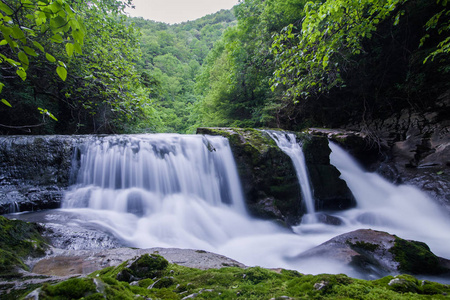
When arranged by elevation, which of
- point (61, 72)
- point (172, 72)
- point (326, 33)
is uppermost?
point (172, 72)

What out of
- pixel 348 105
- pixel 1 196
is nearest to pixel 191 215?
pixel 1 196

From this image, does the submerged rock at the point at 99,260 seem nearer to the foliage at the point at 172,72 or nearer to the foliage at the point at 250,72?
the foliage at the point at 250,72

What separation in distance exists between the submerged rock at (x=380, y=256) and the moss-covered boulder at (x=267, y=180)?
2363mm

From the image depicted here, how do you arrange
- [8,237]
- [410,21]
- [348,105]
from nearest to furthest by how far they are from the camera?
[8,237] < [410,21] < [348,105]

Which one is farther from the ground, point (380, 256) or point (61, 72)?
point (61, 72)

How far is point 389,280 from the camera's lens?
1454 mm

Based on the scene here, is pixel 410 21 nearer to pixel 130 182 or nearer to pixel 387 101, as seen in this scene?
pixel 387 101

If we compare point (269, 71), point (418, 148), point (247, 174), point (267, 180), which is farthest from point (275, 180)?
Answer: point (269, 71)

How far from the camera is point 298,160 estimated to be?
7281mm

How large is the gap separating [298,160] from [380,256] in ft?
13.2

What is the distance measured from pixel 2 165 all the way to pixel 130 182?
9.76ft

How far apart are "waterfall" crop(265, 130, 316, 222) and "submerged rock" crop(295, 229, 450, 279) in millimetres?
2709

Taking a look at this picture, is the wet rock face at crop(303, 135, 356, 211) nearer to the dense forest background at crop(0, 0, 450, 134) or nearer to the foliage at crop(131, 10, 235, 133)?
the dense forest background at crop(0, 0, 450, 134)

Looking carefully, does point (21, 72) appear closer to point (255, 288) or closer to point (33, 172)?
point (255, 288)
